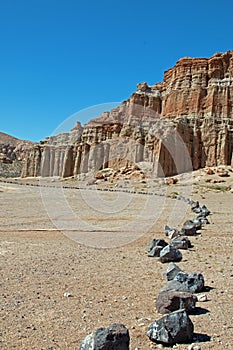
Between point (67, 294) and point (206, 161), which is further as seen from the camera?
point (206, 161)

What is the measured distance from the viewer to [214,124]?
62719 millimetres

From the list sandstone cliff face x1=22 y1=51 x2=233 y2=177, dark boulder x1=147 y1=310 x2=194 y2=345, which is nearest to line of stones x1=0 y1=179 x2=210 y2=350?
dark boulder x1=147 y1=310 x2=194 y2=345

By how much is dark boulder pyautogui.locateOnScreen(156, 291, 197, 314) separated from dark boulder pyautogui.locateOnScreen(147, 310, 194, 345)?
2.25 ft

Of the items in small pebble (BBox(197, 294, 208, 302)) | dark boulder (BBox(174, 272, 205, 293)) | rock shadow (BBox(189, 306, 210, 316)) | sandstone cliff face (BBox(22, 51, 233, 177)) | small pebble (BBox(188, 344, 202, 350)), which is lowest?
small pebble (BBox(188, 344, 202, 350))

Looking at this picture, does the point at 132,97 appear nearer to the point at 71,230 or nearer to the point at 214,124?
the point at 214,124

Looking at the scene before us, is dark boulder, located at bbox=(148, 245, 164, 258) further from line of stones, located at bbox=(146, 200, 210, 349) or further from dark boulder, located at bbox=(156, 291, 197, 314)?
dark boulder, located at bbox=(156, 291, 197, 314)

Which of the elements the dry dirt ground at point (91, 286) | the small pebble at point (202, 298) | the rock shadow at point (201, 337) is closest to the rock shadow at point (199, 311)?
the dry dirt ground at point (91, 286)

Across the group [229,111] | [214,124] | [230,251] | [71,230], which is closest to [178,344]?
[230,251]

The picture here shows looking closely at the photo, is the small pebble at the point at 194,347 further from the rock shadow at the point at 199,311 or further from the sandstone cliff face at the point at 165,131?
the sandstone cliff face at the point at 165,131

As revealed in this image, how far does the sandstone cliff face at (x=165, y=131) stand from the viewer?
192 feet

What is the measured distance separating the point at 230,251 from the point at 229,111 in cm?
6142

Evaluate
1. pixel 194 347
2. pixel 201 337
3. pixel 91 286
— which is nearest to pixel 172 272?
pixel 91 286

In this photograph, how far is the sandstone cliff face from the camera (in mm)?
58531

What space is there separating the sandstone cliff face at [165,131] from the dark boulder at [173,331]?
49139 mm
